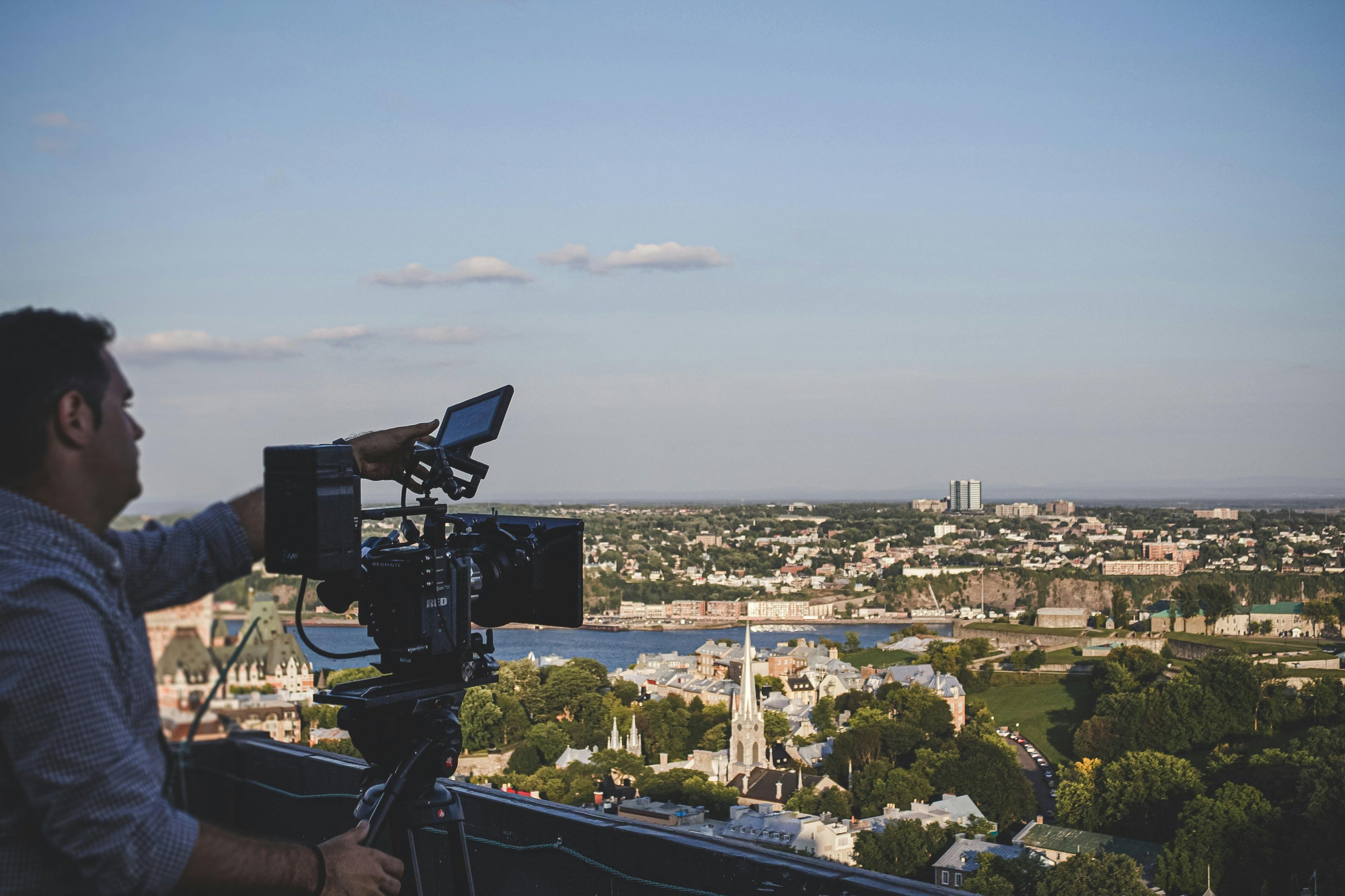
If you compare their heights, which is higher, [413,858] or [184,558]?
[184,558]

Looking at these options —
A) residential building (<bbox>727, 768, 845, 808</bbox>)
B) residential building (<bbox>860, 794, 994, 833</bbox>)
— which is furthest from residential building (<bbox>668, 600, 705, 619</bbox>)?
residential building (<bbox>860, 794, 994, 833</bbox>)

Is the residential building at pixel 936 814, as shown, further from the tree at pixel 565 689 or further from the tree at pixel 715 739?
the tree at pixel 715 739

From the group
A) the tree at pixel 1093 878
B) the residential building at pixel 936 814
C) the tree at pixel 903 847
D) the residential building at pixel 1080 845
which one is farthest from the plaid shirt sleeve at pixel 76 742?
the residential building at pixel 936 814

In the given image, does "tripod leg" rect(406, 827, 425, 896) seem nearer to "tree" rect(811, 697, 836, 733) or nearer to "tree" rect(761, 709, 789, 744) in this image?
"tree" rect(761, 709, 789, 744)

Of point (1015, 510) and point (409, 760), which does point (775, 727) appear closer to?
point (409, 760)

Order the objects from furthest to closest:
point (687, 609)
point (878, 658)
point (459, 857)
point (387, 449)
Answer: point (687, 609) < point (878, 658) < point (459, 857) < point (387, 449)

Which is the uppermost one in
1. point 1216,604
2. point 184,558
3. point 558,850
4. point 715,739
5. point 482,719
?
point 184,558

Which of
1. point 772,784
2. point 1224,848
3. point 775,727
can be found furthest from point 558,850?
point 775,727
